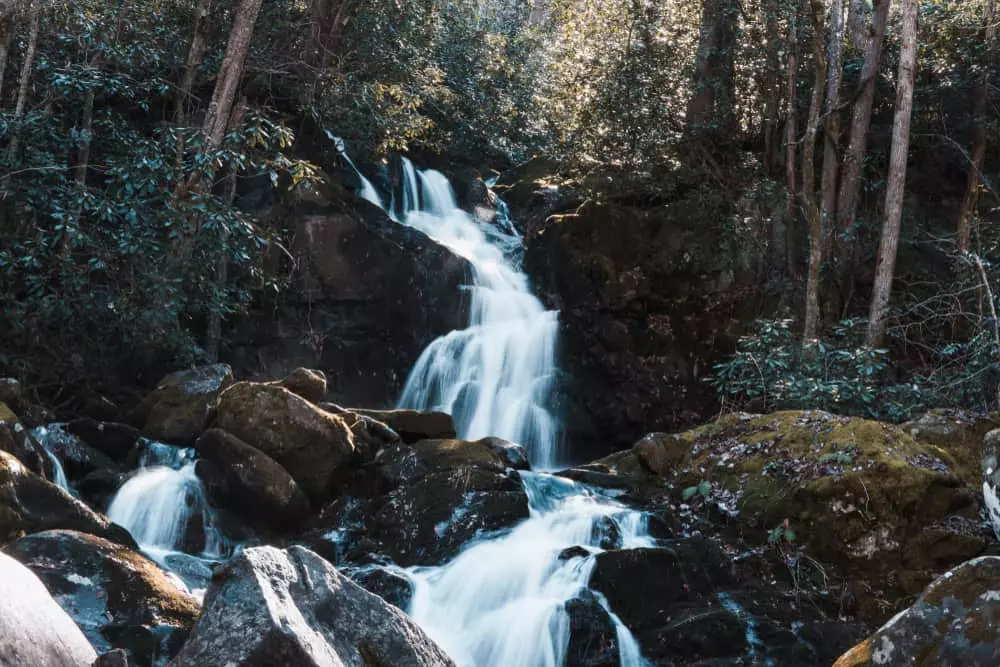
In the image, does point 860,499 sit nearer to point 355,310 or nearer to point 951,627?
point 951,627

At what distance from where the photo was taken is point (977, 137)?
57.5 feet

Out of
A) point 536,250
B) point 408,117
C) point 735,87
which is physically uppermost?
point 735,87

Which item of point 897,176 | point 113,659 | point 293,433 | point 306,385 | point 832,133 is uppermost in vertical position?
point 832,133

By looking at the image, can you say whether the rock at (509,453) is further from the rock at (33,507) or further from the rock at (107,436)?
the rock at (33,507)

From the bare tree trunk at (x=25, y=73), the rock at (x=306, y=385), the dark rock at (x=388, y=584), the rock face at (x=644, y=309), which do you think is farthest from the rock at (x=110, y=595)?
the rock face at (x=644, y=309)

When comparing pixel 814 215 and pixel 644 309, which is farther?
pixel 644 309

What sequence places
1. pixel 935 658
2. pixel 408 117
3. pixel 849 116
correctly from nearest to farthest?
1. pixel 935 658
2. pixel 408 117
3. pixel 849 116

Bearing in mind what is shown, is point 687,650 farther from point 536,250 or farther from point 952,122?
point 952,122

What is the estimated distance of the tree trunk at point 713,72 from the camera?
1845cm

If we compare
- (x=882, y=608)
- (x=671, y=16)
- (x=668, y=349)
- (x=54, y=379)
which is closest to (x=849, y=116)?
(x=671, y=16)

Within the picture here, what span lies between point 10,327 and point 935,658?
42.1ft

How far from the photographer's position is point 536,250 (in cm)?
1948

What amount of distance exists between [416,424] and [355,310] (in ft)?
17.2

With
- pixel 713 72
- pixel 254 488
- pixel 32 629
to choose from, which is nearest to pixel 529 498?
pixel 254 488
